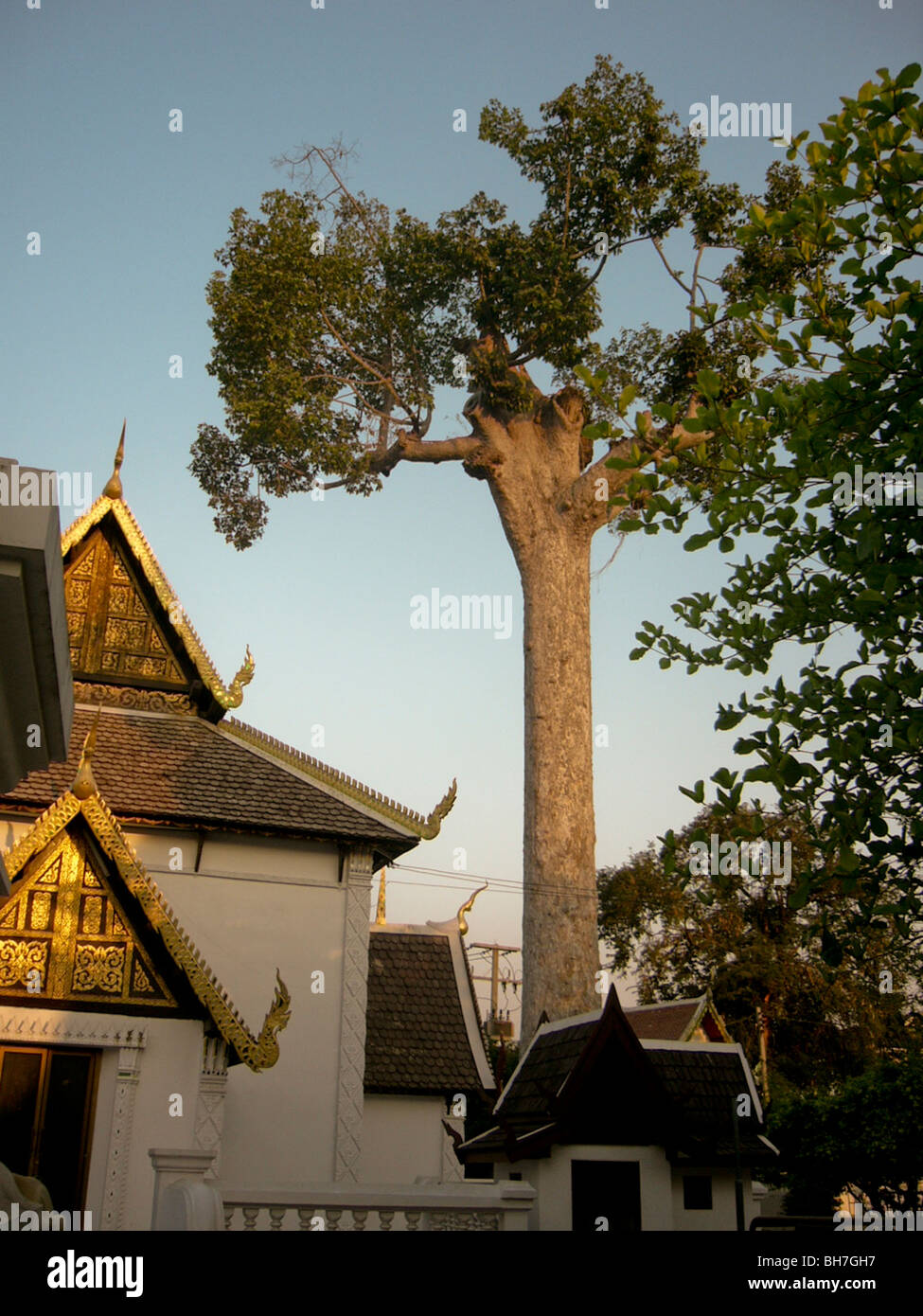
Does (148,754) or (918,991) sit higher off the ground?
(148,754)

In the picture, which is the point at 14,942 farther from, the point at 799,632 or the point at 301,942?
the point at 799,632

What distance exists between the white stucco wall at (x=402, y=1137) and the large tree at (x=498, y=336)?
8044 millimetres

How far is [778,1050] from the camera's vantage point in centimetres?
3981

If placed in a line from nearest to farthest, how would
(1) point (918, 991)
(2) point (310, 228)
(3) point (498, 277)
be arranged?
1. (3) point (498, 277)
2. (2) point (310, 228)
3. (1) point (918, 991)

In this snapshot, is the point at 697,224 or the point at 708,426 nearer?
the point at 708,426

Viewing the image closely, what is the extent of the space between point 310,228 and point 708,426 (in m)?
21.5

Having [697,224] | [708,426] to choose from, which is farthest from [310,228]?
[708,426]

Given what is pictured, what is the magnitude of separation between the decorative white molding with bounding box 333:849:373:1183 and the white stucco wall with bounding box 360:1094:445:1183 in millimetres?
482

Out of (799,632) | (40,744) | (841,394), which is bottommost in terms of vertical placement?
(40,744)

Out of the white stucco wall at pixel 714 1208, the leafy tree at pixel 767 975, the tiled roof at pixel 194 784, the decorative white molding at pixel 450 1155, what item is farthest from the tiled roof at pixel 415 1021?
the leafy tree at pixel 767 975

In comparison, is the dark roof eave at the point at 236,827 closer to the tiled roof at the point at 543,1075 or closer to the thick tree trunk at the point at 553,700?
the tiled roof at the point at 543,1075

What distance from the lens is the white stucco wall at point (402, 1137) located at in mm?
16578

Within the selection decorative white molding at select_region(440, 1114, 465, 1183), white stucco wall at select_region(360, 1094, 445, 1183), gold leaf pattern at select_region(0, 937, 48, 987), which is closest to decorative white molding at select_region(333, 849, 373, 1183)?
white stucco wall at select_region(360, 1094, 445, 1183)
